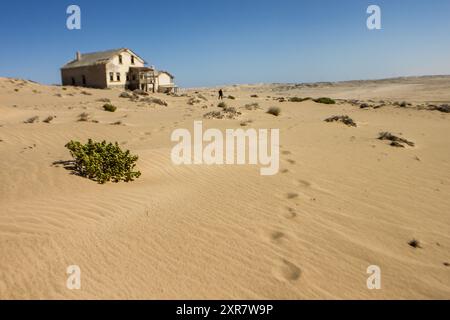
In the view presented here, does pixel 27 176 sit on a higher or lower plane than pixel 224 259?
higher

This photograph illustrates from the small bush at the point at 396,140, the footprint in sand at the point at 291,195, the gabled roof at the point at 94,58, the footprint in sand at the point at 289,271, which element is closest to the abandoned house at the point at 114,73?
the gabled roof at the point at 94,58

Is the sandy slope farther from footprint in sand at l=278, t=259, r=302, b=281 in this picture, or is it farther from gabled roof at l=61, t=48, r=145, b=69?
gabled roof at l=61, t=48, r=145, b=69

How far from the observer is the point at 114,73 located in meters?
39.0

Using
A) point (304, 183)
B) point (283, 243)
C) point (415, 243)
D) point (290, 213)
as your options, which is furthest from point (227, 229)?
point (304, 183)

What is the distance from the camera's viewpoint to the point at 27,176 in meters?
6.18

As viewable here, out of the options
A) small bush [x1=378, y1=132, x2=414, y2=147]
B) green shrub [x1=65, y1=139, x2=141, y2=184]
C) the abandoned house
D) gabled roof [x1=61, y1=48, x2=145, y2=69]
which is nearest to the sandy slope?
green shrub [x1=65, y1=139, x2=141, y2=184]

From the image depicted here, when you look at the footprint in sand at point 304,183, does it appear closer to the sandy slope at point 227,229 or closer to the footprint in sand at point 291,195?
the sandy slope at point 227,229

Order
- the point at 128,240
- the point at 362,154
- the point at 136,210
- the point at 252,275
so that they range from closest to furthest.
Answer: the point at 252,275 < the point at 128,240 < the point at 136,210 < the point at 362,154

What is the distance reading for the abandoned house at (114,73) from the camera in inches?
1517

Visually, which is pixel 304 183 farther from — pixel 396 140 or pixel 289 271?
pixel 396 140

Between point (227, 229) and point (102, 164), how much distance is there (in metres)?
3.06
